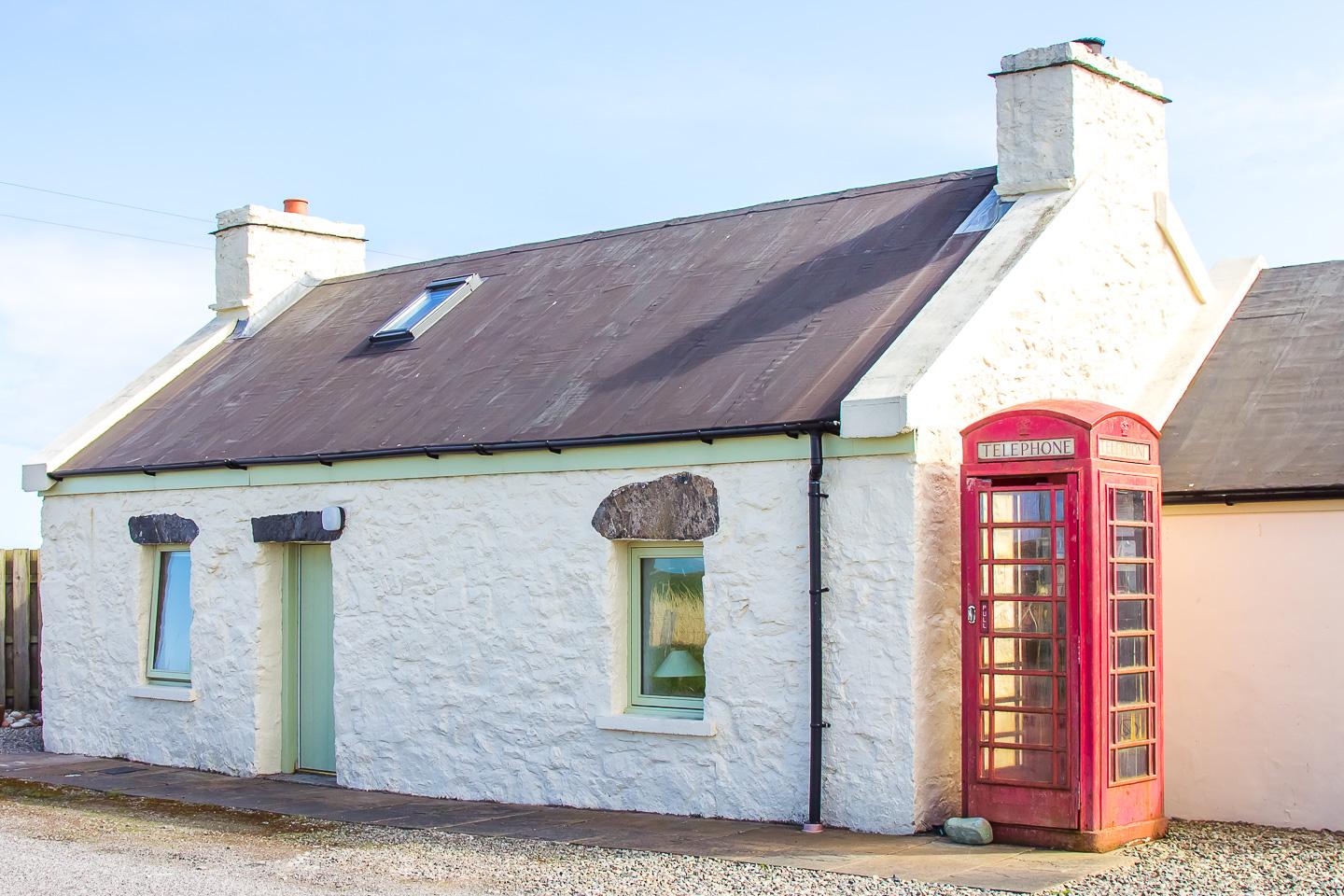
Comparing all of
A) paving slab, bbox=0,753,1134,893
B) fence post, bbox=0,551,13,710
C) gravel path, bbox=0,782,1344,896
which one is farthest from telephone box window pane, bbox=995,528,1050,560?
fence post, bbox=0,551,13,710

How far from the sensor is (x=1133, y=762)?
884cm

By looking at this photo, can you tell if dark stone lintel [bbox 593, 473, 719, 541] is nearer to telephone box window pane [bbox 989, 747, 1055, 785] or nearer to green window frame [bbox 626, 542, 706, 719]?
green window frame [bbox 626, 542, 706, 719]

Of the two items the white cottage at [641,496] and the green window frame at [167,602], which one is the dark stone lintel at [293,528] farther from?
the green window frame at [167,602]

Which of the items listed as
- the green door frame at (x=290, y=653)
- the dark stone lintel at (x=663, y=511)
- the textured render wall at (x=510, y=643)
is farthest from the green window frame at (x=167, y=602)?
the dark stone lintel at (x=663, y=511)

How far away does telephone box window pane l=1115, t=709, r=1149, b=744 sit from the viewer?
8703mm

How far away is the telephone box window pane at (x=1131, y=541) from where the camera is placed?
8.80m

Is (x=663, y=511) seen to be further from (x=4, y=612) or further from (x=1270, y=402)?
(x=4, y=612)

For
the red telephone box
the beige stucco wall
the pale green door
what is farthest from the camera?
the pale green door

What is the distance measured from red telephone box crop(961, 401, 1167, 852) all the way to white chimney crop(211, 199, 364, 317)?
10424 mm

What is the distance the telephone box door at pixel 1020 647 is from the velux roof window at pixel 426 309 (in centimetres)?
679

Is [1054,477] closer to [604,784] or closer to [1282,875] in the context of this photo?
[1282,875]

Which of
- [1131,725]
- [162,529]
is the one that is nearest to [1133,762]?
[1131,725]

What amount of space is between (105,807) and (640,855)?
4.84 metres

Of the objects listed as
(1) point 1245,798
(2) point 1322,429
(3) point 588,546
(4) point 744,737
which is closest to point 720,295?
(3) point 588,546
